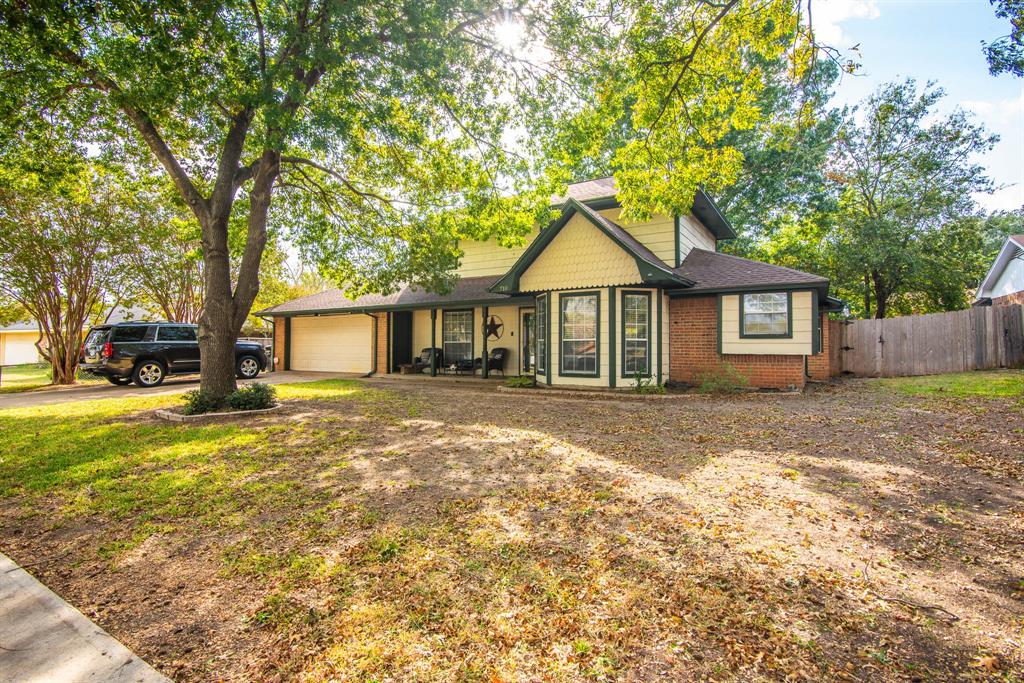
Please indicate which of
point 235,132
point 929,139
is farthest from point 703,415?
point 929,139

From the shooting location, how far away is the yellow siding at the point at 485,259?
15680 mm

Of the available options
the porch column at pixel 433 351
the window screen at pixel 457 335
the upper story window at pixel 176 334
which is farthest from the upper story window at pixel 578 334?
the upper story window at pixel 176 334

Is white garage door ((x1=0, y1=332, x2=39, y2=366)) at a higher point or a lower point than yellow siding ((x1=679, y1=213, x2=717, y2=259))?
lower

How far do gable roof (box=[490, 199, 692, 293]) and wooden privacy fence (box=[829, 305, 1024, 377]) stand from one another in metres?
7.92

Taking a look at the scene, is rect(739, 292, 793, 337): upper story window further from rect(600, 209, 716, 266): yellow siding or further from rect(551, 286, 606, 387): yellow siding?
rect(551, 286, 606, 387): yellow siding

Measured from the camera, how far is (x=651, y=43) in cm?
779

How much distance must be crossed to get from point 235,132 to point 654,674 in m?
10.3

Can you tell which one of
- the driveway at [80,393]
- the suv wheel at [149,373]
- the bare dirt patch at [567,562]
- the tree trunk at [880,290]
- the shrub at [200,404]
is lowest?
the bare dirt patch at [567,562]

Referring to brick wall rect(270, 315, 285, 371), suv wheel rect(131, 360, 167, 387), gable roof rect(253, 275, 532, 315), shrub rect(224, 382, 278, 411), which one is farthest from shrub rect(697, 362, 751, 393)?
brick wall rect(270, 315, 285, 371)

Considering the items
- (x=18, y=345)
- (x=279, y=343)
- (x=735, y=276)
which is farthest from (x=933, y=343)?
(x=18, y=345)

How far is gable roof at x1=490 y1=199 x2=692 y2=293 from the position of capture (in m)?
10.5

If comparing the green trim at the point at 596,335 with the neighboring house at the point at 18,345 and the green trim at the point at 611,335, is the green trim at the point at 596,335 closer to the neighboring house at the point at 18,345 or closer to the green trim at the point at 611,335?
Result: the green trim at the point at 611,335

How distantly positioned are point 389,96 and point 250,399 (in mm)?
6101

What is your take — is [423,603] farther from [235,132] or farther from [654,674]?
[235,132]
